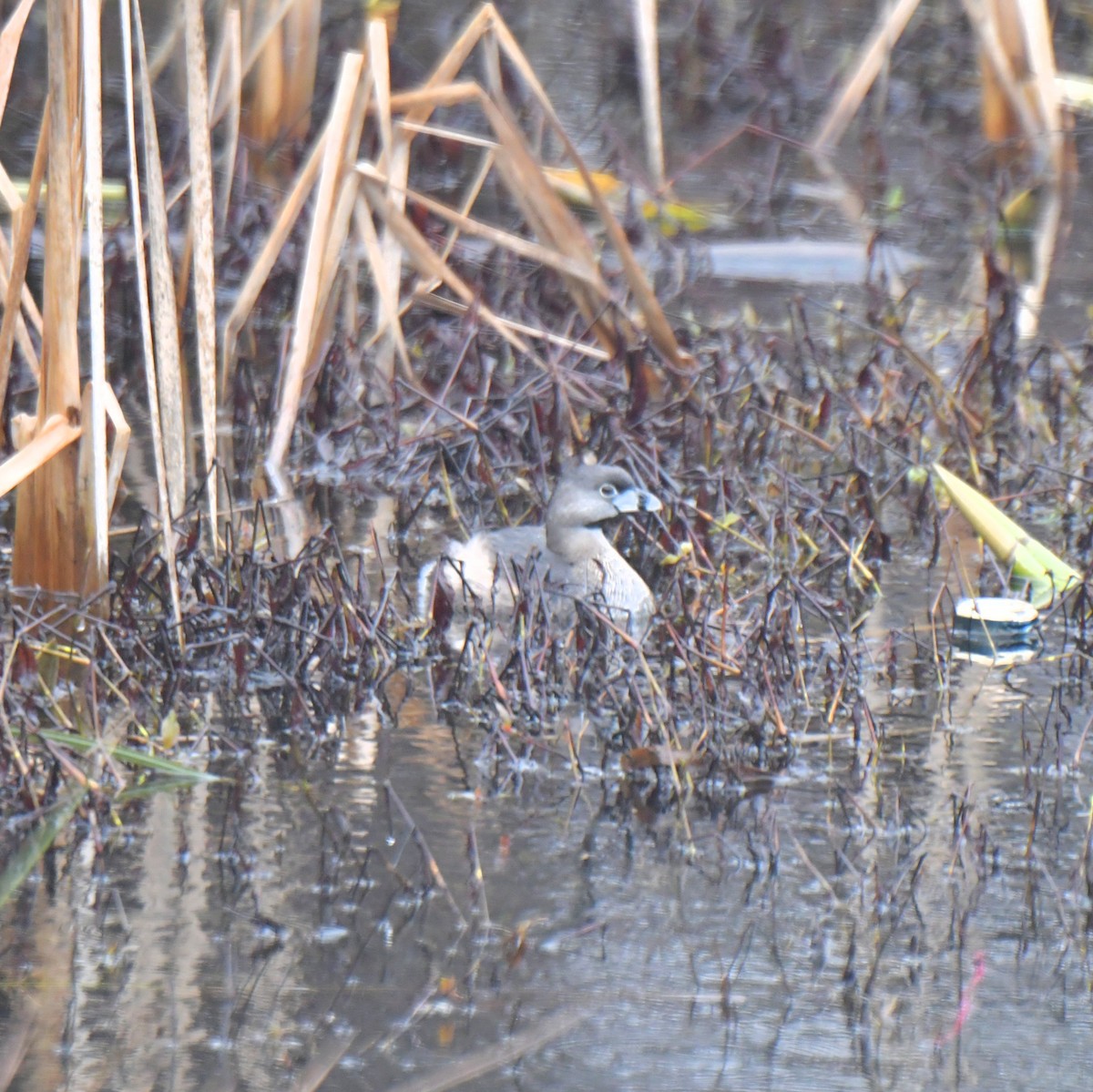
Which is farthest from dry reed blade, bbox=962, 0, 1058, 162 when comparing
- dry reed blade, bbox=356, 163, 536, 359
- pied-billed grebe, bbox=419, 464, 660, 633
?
pied-billed grebe, bbox=419, 464, 660, 633

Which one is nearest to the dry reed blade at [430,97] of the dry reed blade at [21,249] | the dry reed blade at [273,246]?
the dry reed blade at [273,246]

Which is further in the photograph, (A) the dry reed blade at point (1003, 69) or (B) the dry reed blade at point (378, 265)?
(A) the dry reed blade at point (1003, 69)

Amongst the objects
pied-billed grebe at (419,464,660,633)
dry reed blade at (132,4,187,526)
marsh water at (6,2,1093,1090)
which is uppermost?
dry reed blade at (132,4,187,526)

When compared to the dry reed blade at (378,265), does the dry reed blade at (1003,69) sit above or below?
above

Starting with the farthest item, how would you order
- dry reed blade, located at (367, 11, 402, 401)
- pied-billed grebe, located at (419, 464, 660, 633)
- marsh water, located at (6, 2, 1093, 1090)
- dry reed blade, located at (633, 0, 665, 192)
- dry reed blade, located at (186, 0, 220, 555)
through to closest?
dry reed blade, located at (633, 0, 665, 192)
dry reed blade, located at (367, 11, 402, 401)
pied-billed grebe, located at (419, 464, 660, 633)
dry reed blade, located at (186, 0, 220, 555)
marsh water, located at (6, 2, 1093, 1090)

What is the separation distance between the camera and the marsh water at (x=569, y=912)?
3.08 metres

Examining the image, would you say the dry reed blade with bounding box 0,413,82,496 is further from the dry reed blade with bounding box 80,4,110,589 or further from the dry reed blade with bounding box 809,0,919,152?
the dry reed blade with bounding box 809,0,919,152

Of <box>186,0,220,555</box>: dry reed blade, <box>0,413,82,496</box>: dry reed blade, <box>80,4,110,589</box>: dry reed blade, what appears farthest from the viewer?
<box>186,0,220,555</box>: dry reed blade

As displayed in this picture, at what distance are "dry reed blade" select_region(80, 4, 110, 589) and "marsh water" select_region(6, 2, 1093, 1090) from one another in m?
0.42

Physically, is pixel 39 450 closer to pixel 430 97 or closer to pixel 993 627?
pixel 430 97

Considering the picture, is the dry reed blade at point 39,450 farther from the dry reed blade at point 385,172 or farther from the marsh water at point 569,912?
the dry reed blade at point 385,172

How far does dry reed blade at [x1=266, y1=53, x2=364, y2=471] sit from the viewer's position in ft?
18.4

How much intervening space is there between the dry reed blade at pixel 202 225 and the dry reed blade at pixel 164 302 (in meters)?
0.06

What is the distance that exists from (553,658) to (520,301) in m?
2.64
